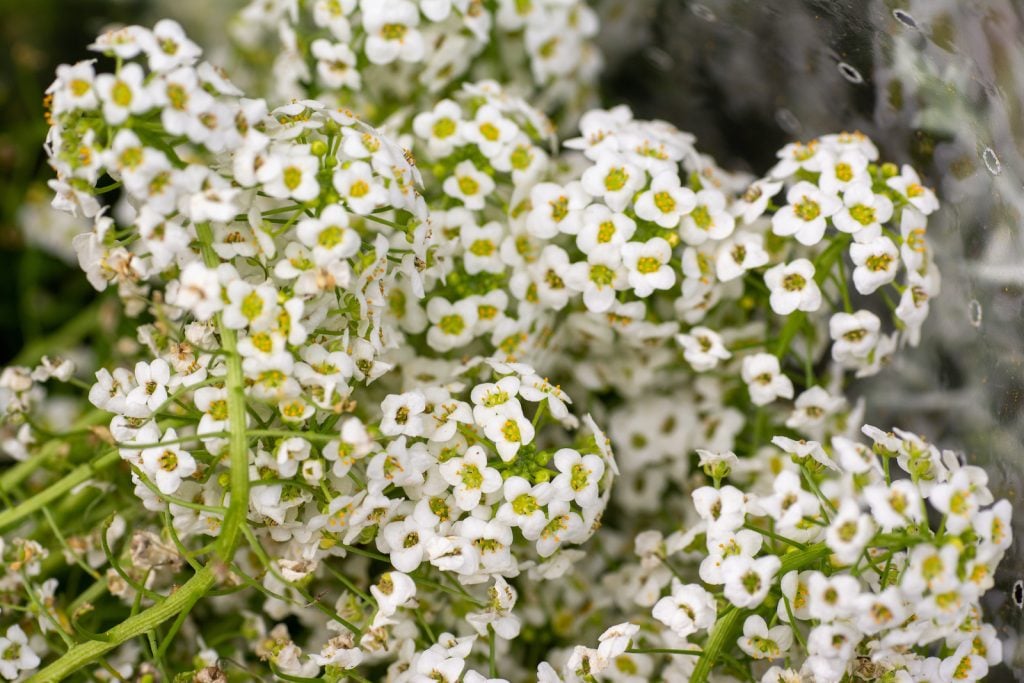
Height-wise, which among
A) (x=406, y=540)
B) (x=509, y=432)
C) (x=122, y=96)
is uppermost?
(x=122, y=96)

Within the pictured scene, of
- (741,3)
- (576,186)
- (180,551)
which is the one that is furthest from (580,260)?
(180,551)

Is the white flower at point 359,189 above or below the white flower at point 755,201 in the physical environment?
above

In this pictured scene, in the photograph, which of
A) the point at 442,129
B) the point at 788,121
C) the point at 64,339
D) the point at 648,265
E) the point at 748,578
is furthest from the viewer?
the point at 64,339

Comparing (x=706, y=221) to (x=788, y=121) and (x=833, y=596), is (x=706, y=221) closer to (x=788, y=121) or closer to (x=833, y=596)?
(x=788, y=121)

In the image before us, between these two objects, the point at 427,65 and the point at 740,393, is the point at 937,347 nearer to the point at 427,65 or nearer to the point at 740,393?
the point at 740,393

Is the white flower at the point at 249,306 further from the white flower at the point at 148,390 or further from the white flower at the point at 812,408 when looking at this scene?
the white flower at the point at 812,408

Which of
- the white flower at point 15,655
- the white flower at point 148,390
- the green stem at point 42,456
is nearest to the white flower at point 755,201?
the white flower at point 148,390

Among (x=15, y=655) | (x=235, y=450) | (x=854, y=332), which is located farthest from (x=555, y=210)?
(x=15, y=655)
